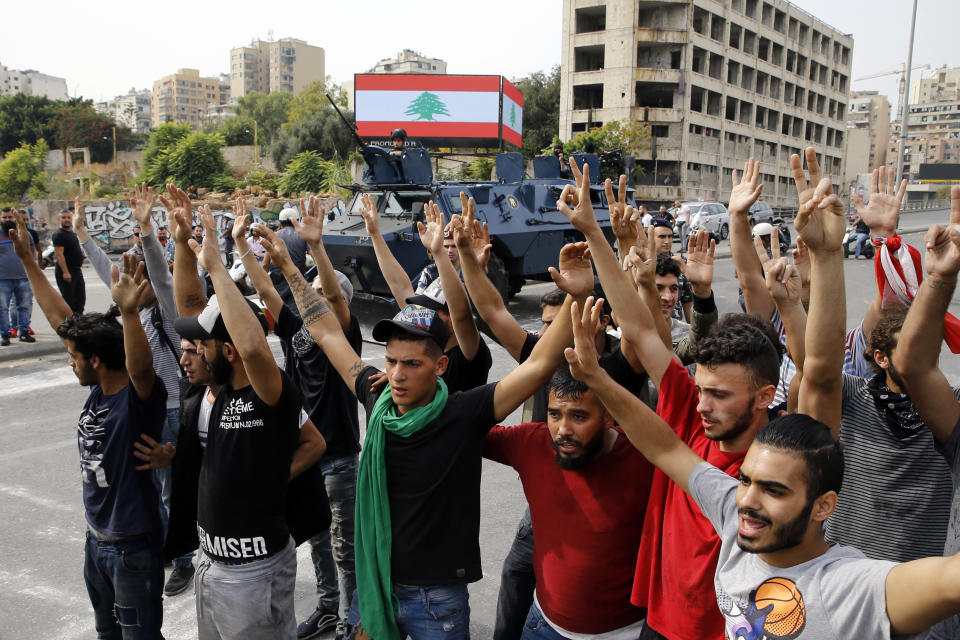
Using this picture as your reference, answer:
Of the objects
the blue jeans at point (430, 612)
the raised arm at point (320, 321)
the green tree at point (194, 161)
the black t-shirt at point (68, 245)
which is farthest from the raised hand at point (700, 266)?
the green tree at point (194, 161)

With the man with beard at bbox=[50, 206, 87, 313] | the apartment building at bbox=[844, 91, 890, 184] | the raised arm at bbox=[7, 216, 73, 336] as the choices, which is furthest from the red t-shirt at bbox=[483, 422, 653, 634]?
the apartment building at bbox=[844, 91, 890, 184]

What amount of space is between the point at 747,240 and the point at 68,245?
368 inches

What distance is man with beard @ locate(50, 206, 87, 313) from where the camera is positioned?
9.66 meters

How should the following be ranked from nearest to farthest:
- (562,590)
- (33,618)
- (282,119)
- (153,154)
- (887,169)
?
(562,590)
(887,169)
(33,618)
(153,154)
(282,119)

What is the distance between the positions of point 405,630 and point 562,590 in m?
0.52

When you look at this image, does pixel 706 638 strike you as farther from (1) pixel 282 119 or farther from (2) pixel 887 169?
(1) pixel 282 119

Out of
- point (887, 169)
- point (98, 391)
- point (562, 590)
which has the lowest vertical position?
point (562, 590)

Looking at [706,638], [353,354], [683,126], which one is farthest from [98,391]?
[683,126]

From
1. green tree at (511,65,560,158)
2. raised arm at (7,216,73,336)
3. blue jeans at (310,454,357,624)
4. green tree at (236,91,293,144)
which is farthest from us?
green tree at (236,91,293,144)

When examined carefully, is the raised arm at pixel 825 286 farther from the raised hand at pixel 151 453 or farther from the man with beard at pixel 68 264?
the man with beard at pixel 68 264

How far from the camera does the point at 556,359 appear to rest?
98.0 inches

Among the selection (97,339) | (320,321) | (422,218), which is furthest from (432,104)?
(97,339)

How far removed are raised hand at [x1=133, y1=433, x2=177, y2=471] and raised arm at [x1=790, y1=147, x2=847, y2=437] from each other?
226cm

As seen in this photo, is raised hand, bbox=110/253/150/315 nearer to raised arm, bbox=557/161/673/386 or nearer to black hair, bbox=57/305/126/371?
black hair, bbox=57/305/126/371
